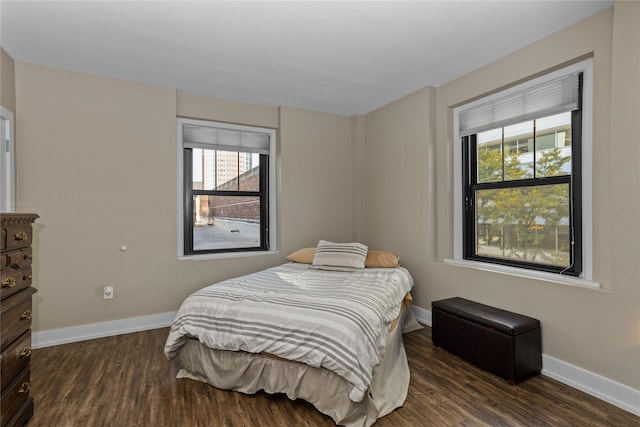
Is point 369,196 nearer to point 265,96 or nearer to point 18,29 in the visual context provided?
point 265,96

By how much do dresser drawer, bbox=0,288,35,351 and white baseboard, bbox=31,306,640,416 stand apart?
4.50 feet

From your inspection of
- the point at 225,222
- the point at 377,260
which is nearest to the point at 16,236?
the point at 225,222

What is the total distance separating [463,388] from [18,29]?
4.13 m

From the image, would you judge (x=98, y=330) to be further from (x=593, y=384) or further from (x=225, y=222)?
(x=593, y=384)

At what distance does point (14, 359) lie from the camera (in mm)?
1758

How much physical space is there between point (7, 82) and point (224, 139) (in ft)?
6.33

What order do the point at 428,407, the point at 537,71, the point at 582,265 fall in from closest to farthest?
1. the point at 428,407
2. the point at 582,265
3. the point at 537,71

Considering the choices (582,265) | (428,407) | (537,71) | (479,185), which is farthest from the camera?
(479,185)

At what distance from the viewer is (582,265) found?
243 cm

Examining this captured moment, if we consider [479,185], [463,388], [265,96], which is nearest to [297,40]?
[265,96]

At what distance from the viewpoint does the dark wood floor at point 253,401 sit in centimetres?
193

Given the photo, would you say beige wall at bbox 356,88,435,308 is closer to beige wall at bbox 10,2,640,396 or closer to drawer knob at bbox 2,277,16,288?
beige wall at bbox 10,2,640,396

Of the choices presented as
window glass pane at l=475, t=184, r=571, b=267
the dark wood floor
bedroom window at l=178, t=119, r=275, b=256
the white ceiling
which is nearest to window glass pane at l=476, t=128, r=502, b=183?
window glass pane at l=475, t=184, r=571, b=267

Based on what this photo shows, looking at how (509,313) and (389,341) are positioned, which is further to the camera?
(509,313)
